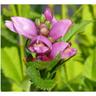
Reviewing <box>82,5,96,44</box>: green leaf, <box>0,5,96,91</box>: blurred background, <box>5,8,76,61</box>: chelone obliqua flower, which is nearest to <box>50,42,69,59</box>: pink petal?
<box>5,8,76,61</box>: chelone obliqua flower

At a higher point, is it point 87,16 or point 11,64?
point 87,16

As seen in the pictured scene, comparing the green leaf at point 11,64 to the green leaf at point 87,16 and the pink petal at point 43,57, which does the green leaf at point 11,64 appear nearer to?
the green leaf at point 87,16

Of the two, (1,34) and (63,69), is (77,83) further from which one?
(1,34)

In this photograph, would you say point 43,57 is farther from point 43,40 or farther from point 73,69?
point 73,69

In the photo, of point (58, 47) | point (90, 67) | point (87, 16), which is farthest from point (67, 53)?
point (87, 16)

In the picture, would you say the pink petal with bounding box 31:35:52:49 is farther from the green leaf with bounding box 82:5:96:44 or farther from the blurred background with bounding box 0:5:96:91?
the green leaf with bounding box 82:5:96:44

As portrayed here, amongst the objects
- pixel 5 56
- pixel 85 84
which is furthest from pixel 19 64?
pixel 85 84
